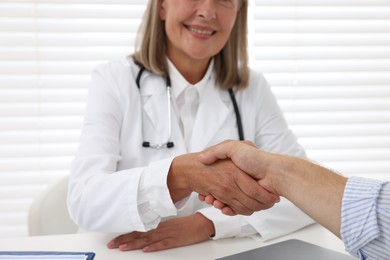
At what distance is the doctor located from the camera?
3.60 feet

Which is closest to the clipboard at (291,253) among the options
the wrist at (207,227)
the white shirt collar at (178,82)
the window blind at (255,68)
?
the wrist at (207,227)

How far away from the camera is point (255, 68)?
6.83ft

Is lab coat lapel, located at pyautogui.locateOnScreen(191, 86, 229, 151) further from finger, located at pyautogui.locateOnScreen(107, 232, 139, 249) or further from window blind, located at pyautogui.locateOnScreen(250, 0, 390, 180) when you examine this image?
window blind, located at pyautogui.locateOnScreen(250, 0, 390, 180)

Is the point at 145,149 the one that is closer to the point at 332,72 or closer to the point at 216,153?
the point at 216,153

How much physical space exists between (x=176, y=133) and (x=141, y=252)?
0.52 meters

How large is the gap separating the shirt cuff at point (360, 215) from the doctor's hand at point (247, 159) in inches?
9.8

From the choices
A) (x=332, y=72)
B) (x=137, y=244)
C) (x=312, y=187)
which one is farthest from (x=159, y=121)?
(x=332, y=72)

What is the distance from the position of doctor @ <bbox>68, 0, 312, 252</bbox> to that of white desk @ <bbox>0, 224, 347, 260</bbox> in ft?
0.07

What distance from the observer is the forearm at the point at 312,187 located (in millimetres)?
912

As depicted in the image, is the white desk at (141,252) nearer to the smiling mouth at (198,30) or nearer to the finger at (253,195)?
the finger at (253,195)

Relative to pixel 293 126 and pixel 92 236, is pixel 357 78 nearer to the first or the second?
pixel 293 126

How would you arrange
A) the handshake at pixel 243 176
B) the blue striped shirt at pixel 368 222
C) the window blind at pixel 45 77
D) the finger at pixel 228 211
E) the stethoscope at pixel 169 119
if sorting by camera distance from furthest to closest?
the window blind at pixel 45 77, the stethoscope at pixel 169 119, the finger at pixel 228 211, the handshake at pixel 243 176, the blue striped shirt at pixel 368 222

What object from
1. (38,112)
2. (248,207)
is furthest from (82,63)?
(248,207)

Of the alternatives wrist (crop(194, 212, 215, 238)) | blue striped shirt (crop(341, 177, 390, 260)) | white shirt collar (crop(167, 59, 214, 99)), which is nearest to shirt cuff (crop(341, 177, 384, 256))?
blue striped shirt (crop(341, 177, 390, 260))
